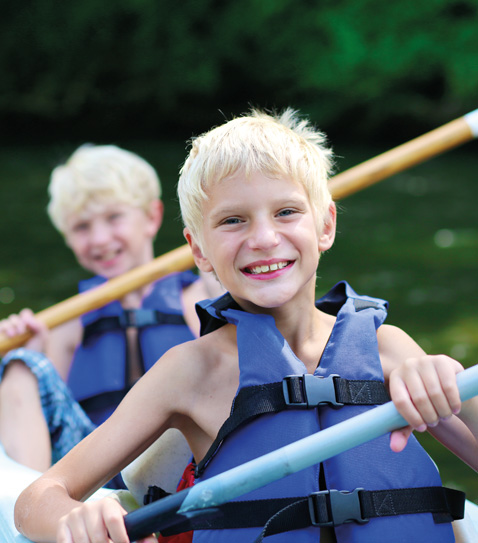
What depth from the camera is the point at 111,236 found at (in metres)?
2.55

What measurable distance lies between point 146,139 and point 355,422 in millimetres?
10451

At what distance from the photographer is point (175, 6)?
1100cm

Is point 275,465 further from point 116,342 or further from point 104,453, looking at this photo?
point 116,342

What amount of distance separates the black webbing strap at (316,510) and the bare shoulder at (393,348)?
0.64 ft

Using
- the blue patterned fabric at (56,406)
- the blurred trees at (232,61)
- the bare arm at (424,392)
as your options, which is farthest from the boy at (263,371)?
the blurred trees at (232,61)

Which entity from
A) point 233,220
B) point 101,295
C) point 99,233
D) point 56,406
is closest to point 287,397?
point 233,220

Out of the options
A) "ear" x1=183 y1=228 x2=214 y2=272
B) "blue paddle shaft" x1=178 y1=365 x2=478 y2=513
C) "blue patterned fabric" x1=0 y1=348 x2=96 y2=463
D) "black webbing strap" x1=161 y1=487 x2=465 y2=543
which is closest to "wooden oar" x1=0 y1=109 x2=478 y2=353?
"blue patterned fabric" x1=0 y1=348 x2=96 y2=463

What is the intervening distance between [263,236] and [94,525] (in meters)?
0.46

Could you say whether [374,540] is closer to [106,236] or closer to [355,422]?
[355,422]

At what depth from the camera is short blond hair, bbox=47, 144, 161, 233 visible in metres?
2.54

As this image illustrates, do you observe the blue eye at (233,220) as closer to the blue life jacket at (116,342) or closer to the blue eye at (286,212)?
the blue eye at (286,212)

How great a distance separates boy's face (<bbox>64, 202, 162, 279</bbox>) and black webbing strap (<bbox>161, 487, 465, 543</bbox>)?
56.2 inches

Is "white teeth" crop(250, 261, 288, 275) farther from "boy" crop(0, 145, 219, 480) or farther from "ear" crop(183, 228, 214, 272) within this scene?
"boy" crop(0, 145, 219, 480)

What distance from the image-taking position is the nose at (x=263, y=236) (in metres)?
1.25
